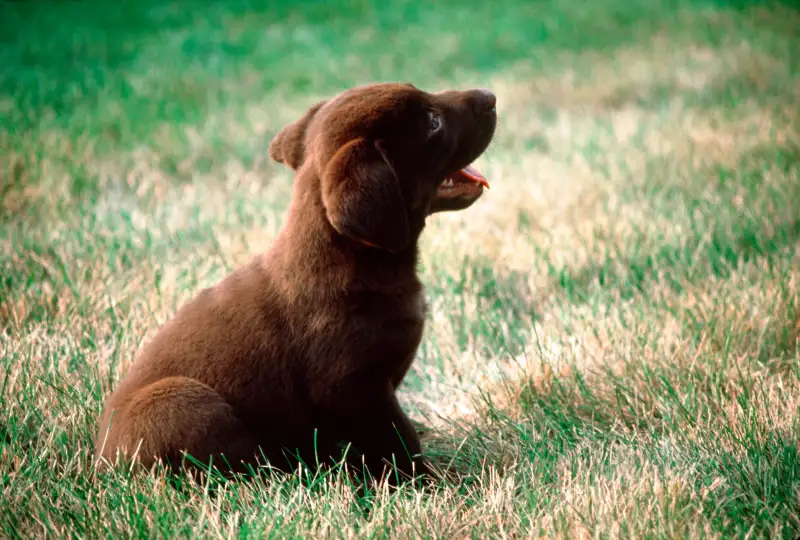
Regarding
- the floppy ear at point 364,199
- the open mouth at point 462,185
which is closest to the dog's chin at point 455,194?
the open mouth at point 462,185

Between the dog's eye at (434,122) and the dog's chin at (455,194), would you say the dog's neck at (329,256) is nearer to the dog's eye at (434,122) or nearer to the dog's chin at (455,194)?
the dog's chin at (455,194)

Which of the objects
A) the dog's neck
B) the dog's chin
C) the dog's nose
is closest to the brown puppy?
the dog's neck

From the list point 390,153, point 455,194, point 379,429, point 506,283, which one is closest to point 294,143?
point 390,153

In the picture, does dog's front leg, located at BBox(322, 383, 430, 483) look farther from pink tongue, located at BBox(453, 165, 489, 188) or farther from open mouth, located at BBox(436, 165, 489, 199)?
pink tongue, located at BBox(453, 165, 489, 188)

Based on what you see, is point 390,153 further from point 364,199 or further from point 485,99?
point 485,99

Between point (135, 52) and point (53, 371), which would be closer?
point (53, 371)

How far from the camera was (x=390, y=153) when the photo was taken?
2537mm

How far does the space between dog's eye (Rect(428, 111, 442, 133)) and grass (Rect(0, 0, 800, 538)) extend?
848mm

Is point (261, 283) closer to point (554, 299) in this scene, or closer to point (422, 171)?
point (422, 171)

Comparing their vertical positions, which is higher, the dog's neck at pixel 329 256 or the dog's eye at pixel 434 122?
the dog's eye at pixel 434 122

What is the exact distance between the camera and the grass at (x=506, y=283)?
2.31 metres

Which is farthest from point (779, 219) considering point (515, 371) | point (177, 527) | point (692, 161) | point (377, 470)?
point (177, 527)

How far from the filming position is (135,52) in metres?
9.98

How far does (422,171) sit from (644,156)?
12.4ft
